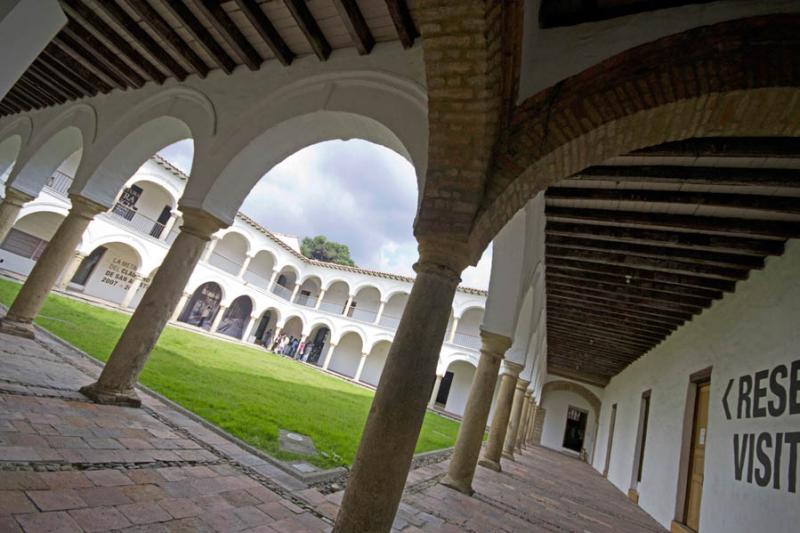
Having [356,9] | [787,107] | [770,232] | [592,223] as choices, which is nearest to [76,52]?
[356,9]

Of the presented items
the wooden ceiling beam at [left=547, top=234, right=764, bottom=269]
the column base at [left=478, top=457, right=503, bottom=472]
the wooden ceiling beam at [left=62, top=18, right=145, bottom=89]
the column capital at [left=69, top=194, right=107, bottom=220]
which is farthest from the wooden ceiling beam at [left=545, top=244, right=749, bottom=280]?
the column capital at [left=69, top=194, right=107, bottom=220]

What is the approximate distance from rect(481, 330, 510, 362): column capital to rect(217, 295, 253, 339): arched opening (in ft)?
72.5

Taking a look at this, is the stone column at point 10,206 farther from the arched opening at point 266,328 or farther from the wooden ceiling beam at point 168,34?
the arched opening at point 266,328

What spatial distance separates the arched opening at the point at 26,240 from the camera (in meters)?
16.1

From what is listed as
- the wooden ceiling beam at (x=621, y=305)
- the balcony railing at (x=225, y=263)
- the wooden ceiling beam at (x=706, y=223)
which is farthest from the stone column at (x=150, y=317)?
the balcony railing at (x=225, y=263)

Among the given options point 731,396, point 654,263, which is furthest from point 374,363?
point 731,396

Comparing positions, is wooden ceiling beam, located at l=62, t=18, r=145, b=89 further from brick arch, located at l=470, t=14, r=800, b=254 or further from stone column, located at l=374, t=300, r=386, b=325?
stone column, located at l=374, t=300, r=386, b=325

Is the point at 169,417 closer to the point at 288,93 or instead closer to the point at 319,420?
the point at 319,420

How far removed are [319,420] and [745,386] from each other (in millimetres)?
6355

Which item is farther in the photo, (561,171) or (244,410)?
(244,410)

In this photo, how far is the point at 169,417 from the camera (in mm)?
4363

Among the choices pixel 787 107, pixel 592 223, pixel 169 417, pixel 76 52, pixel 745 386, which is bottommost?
pixel 169 417

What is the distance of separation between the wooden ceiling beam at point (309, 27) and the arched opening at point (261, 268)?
872 inches

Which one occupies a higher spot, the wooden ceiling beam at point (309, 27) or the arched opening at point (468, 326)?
the arched opening at point (468, 326)
